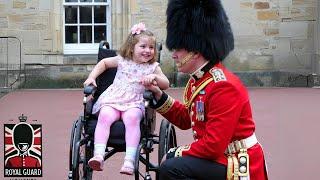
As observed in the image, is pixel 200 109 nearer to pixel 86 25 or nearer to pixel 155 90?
pixel 155 90

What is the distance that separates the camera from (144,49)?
515 centimetres

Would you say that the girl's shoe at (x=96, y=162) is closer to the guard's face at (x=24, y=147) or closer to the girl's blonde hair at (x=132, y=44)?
the guard's face at (x=24, y=147)

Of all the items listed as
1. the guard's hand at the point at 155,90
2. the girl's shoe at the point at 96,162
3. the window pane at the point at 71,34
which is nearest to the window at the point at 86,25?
the window pane at the point at 71,34

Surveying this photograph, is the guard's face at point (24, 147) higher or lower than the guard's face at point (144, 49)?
lower

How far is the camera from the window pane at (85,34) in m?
15.2

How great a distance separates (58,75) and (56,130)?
583 cm

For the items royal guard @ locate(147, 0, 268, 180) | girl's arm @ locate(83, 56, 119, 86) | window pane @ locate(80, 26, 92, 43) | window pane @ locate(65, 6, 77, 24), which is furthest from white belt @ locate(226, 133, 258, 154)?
window pane @ locate(65, 6, 77, 24)

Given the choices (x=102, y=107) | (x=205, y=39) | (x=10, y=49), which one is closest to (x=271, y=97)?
(x=10, y=49)

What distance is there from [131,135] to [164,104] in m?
0.65

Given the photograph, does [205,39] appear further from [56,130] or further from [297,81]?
[297,81]

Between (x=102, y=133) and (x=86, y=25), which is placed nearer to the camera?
(x=102, y=133)

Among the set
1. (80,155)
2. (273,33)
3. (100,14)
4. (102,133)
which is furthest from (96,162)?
(273,33)

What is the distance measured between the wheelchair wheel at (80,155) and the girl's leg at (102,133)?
0.11 meters
